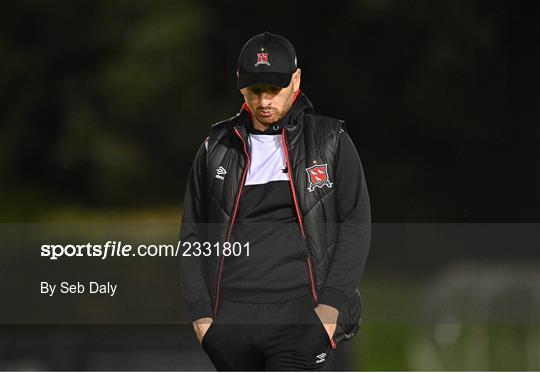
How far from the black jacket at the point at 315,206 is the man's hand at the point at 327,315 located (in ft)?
0.07

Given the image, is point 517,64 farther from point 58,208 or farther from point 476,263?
point 58,208

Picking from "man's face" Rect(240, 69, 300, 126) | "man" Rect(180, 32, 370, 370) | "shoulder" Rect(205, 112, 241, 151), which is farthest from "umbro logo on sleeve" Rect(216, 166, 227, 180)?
"man's face" Rect(240, 69, 300, 126)

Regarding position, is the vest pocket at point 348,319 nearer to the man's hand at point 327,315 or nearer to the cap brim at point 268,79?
the man's hand at point 327,315

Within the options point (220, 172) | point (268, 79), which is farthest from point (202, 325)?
point (268, 79)

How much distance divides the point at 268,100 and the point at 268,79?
0.30 ft

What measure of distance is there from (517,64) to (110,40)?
5762 millimetres

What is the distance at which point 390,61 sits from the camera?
44.7ft

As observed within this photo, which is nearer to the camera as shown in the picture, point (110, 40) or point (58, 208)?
point (58, 208)

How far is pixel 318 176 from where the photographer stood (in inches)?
152

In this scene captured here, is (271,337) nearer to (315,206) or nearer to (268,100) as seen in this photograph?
(315,206)

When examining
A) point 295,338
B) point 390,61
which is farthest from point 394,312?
point 295,338

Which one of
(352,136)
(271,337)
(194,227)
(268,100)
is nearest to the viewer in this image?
(271,337)

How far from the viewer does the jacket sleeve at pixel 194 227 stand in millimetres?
4020

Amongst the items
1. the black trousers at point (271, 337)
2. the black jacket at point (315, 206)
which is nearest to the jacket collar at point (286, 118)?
the black jacket at point (315, 206)
